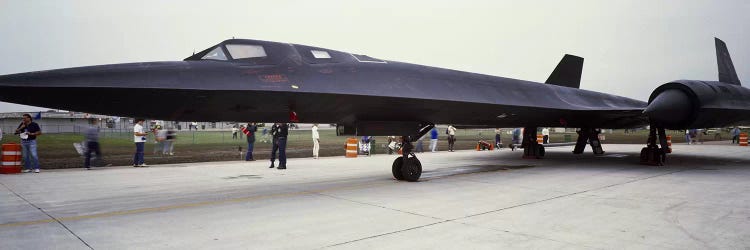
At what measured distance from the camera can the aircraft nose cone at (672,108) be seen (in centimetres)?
1018

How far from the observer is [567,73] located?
15.0 meters

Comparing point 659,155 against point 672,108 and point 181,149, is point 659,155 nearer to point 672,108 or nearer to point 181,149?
point 672,108

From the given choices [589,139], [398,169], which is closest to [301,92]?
[398,169]

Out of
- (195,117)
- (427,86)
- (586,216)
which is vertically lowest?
(586,216)

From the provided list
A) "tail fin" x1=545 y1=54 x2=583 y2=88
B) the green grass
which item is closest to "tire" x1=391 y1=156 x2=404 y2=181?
the green grass

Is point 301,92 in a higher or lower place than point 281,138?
higher

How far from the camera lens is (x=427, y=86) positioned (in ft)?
26.0

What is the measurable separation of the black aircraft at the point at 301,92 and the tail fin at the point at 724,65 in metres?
2.81

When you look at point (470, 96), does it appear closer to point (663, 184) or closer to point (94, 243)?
point (663, 184)

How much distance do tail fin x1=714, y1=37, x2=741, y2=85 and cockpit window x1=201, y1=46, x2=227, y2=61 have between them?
13.2 meters

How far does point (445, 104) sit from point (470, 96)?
831 mm

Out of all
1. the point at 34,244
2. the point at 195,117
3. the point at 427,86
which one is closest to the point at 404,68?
the point at 427,86

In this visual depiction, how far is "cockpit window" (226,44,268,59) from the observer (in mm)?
6094

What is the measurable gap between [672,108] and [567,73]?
5084 millimetres
